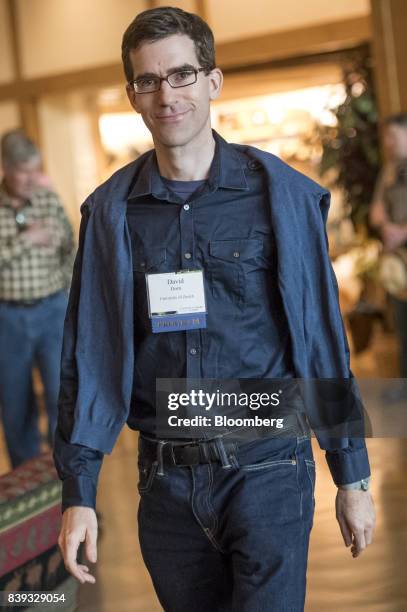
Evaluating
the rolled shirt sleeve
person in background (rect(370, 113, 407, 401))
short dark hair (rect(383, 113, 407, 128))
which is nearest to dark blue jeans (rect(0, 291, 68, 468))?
person in background (rect(370, 113, 407, 401))

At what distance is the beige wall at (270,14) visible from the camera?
748 centimetres

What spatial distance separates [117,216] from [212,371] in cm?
33

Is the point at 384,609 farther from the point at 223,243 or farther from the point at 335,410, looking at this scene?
the point at 223,243

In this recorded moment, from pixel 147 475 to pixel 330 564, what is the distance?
6.27 feet

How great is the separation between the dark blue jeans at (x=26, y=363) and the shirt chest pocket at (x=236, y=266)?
2843mm

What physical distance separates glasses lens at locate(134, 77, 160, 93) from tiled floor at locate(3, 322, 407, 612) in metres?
1.55

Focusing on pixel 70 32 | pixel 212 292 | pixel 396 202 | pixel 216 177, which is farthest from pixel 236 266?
pixel 70 32

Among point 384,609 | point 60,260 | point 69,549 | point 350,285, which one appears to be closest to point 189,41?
point 69,549

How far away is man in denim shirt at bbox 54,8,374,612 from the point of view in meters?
1.69

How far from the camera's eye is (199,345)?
1722 millimetres

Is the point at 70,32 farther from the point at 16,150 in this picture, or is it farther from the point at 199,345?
the point at 199,345

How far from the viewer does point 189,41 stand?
1.70 metres

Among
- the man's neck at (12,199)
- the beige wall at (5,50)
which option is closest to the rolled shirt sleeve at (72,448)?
the man's neck at (12,199)

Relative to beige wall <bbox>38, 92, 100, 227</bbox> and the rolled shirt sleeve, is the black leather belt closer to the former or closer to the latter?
the rolled shirt sleeve
